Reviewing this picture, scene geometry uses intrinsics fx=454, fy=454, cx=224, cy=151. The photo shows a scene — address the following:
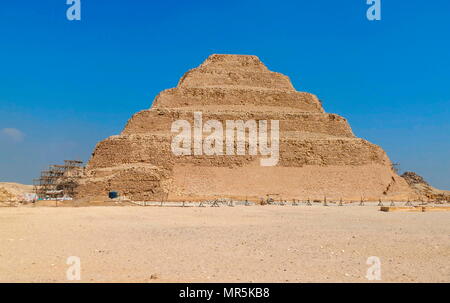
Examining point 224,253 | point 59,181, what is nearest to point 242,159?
point 59,181

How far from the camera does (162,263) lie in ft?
28.3

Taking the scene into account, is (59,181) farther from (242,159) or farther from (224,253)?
(224,253)

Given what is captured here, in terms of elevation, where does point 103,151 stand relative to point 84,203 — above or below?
above

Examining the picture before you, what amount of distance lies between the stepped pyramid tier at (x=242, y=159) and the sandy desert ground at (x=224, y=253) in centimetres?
2335

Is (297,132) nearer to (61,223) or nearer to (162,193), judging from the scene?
(162,193)

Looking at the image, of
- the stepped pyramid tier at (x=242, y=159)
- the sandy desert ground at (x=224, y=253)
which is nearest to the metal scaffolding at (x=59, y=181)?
the stepped pyramid tier at (x=242, y=159)

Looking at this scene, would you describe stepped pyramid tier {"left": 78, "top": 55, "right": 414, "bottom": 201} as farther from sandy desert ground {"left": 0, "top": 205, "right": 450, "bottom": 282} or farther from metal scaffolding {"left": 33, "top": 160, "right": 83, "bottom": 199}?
sandy desert ground {"left": 0, "top": 205, "right": 450, "bottom": 282}

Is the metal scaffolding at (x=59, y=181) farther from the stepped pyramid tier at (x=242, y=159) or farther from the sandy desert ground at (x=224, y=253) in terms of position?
the sandy desert ground at (x=224, y=253)

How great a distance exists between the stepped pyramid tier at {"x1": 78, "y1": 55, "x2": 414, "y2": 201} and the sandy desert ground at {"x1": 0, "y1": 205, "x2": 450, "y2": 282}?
76.6 ft

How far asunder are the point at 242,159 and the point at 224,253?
36017mm

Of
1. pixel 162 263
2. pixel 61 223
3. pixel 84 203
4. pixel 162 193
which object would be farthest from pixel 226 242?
pixel 162 193

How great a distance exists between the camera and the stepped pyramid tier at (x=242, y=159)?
1613 inches
